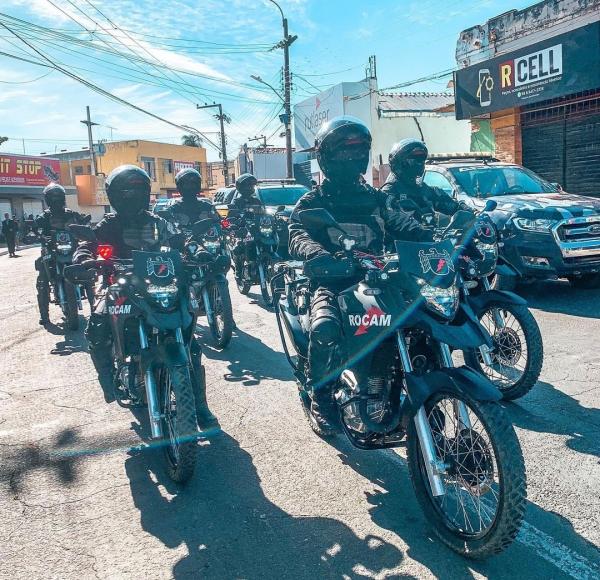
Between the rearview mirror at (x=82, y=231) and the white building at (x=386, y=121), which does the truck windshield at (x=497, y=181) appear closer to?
the rearview mirror at (x=82, y=231)

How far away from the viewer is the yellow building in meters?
50.7

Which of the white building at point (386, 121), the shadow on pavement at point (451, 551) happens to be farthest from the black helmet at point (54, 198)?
the white building at point (386, 121)

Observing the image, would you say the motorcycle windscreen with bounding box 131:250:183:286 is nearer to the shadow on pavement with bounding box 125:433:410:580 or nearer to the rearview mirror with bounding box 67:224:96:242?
the rearview mirror with bounding box 67:224:96:242

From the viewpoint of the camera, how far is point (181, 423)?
11.4 ft

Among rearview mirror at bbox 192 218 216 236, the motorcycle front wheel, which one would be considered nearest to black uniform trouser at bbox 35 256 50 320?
the motorcycle front wheel

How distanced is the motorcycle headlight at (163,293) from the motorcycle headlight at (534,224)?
20.0 feet

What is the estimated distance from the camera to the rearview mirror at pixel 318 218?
333 cm

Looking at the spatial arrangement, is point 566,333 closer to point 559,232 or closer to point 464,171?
point 559,232

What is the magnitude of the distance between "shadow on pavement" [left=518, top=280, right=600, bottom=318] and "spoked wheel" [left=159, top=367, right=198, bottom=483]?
595 centimetres

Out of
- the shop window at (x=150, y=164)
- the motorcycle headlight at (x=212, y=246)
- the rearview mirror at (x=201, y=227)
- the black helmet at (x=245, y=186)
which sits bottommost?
the motorcycle headlight at (x=212, y=246)

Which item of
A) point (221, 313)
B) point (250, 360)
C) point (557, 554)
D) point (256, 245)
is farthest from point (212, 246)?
point (557, 554)

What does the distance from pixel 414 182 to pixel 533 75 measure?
35.6 ft

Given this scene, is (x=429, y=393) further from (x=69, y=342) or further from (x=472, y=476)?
(x=69, y=342)

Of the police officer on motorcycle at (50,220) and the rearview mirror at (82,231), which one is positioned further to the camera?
the police officer on motorcycle at (50,220)
